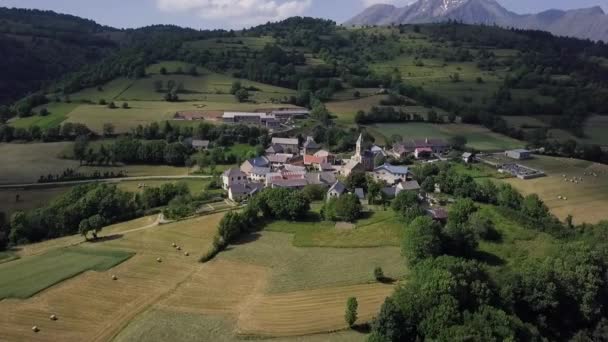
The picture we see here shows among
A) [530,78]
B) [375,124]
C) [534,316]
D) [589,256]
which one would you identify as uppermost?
[530,78]

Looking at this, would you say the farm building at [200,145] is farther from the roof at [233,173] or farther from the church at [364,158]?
the church at [364,158]

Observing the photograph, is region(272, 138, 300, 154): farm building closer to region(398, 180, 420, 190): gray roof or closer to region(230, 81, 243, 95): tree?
region(398, 180, 420, 190): gray roof

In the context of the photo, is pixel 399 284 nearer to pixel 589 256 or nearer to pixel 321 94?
pixel 589 256

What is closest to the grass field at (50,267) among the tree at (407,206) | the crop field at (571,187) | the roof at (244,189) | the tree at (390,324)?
the roof at (244,189)

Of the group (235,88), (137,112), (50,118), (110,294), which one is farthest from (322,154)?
(50,118)

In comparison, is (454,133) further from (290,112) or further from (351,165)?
(351,165)

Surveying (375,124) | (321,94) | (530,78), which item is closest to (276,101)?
Result: (321,94)
